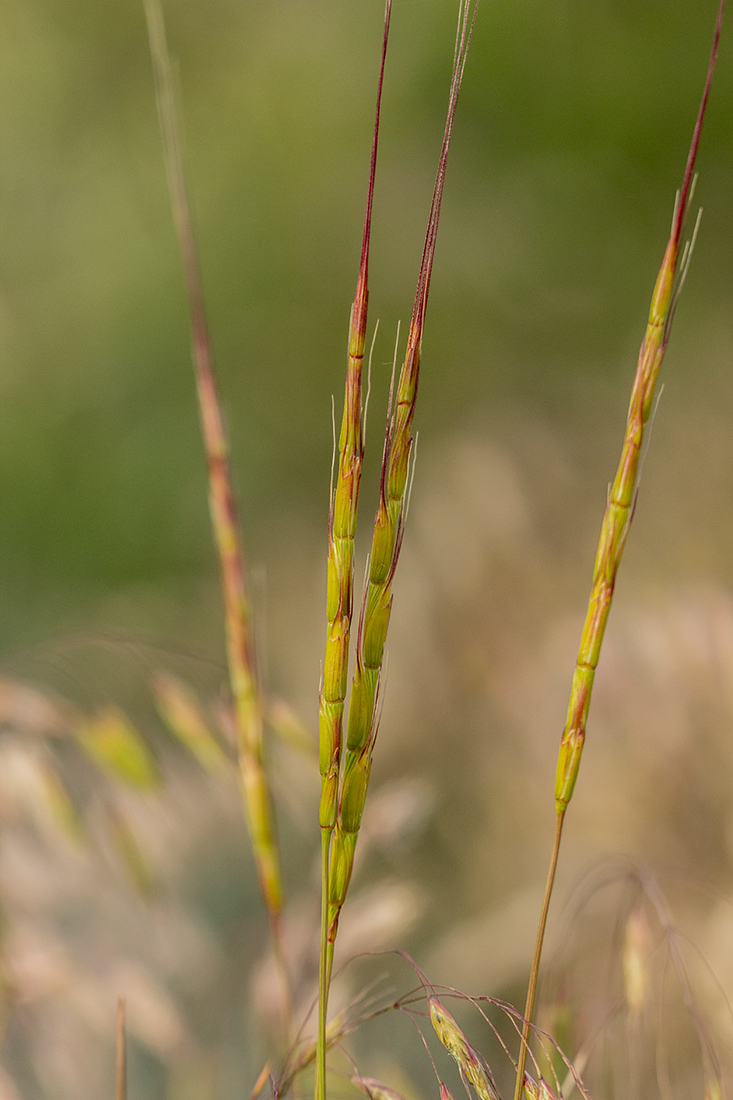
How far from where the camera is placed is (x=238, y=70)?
0.64 meters

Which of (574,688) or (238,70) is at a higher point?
(238,70)

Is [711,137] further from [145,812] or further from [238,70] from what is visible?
[145,812]

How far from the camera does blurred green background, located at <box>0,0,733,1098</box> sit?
57 cm

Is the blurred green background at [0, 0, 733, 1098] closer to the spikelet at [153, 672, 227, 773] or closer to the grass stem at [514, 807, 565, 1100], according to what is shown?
the spikelet at [153, 672, 227, 773]

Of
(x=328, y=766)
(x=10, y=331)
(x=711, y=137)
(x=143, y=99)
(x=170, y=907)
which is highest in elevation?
(x=143, y=99)

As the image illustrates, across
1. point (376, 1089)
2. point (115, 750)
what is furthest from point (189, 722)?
point (376, 1089)

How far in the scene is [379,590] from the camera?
144 mm

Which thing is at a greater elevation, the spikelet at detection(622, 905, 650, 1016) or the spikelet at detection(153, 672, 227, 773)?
the spikelet at detection(153, 672, 227, 773)

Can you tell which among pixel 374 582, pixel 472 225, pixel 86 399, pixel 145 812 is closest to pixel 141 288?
pixel 86 399

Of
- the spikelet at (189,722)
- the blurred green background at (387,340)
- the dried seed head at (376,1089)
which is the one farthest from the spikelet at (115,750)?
the blurred green background at (387,340)

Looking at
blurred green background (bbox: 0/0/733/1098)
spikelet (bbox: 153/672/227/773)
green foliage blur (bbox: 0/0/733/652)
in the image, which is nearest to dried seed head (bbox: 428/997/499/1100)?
spikelet (bbox: 153/672/227/773)

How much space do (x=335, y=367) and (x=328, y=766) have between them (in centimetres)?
53

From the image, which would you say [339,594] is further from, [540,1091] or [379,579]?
[540,1091]

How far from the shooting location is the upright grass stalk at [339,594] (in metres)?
0.13
